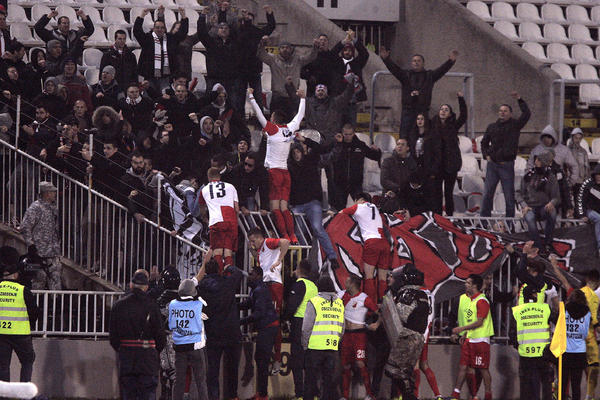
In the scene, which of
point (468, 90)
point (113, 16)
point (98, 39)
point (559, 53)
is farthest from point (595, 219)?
point (113, 16)

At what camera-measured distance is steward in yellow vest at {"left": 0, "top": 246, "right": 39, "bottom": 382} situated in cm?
1341

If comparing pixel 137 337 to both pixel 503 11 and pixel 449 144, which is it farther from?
pixel 503 11

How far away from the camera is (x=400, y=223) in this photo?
16344 mm

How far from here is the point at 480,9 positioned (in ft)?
83.1

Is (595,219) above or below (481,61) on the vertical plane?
below

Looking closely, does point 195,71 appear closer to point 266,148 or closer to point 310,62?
point 310,62

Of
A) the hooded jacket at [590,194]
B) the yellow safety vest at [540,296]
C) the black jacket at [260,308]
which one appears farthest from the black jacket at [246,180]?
the hooded jacket at [590,194]

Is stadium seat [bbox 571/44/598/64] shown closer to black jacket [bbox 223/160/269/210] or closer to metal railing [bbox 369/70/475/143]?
metal railing [bbox 369/70/475/143]

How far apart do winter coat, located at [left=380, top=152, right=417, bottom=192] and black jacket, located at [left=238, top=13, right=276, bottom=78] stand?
10.1ft

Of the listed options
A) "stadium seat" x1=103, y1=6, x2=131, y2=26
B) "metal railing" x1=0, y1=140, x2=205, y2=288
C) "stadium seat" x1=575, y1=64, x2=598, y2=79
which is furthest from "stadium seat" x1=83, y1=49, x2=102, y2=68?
"stadium seat" x1=575, y1=64, x2=598, y2=79

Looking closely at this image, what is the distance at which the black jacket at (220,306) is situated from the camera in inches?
548

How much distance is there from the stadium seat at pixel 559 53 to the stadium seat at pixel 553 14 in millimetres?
911

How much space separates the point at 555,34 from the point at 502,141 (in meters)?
8.37

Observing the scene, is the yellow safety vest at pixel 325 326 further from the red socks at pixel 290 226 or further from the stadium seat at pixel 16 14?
the stadium seat at pixel 16 14
